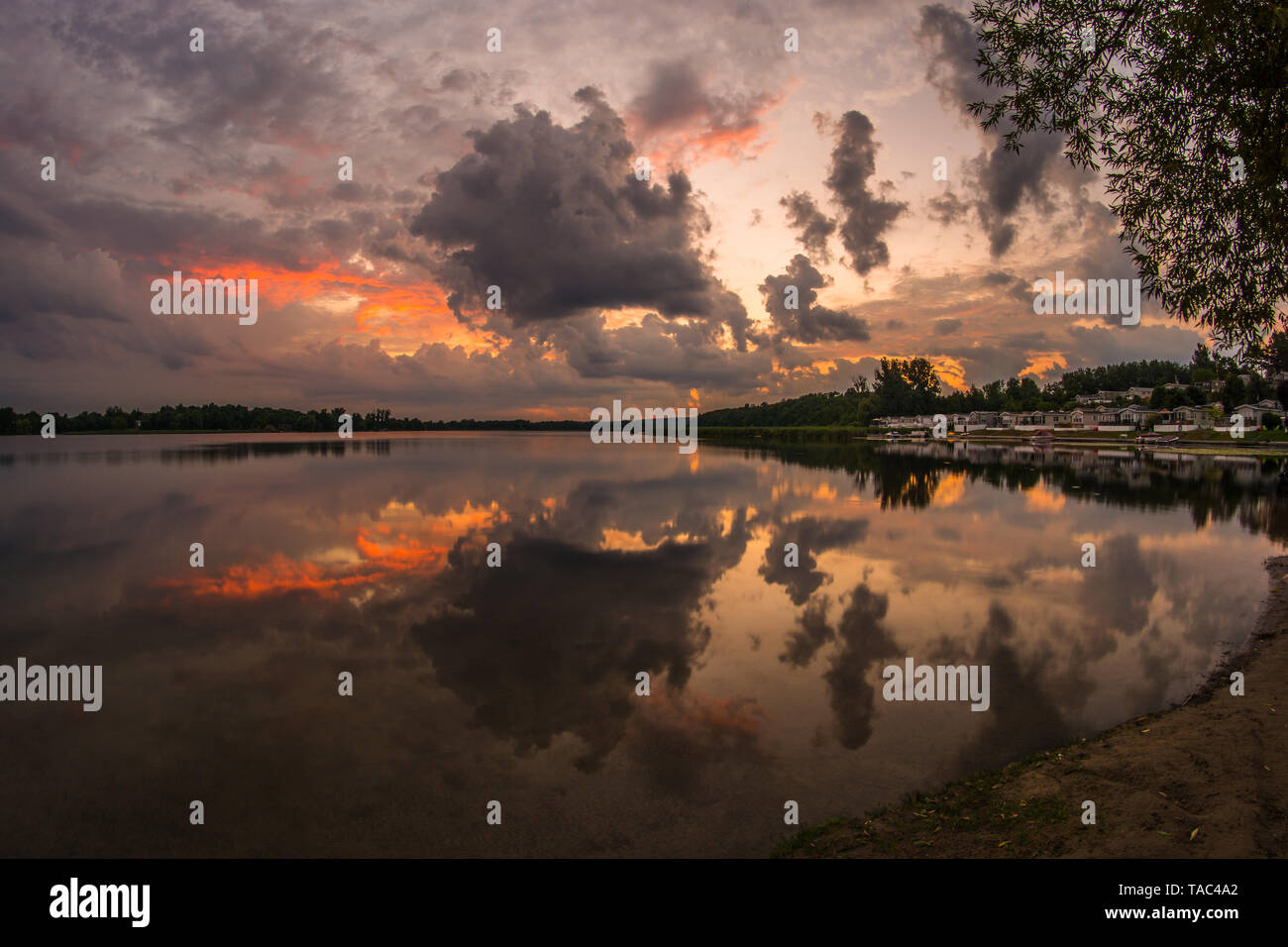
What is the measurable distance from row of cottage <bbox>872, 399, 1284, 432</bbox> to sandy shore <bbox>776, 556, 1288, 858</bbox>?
136 m

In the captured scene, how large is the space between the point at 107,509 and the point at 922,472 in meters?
59.7

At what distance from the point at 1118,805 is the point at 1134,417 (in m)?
167

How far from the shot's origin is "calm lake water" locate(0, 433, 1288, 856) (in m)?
7.58

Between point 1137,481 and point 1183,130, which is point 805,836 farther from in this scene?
point 1137,481

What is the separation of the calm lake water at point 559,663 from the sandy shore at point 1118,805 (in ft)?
2.34

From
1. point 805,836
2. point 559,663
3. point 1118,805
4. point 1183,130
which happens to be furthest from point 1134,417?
point 805,836

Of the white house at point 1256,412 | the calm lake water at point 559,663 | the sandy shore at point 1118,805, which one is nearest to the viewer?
the sandy shore at point 1118,805

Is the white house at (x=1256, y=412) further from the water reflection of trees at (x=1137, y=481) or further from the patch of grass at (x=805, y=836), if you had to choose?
the patch of grass at (x=805, y=836)

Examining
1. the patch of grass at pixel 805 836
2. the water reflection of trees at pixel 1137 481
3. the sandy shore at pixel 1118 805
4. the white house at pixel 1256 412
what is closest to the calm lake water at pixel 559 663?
the patch of grass at pixel 805 836

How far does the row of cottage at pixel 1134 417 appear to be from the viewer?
113 m

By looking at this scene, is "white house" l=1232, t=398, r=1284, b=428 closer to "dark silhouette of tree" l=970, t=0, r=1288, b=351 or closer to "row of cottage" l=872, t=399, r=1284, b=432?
"row of cottage" l=872, t=399, r=1284, b=432

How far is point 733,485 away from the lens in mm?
45938

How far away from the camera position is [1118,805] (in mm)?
6578
